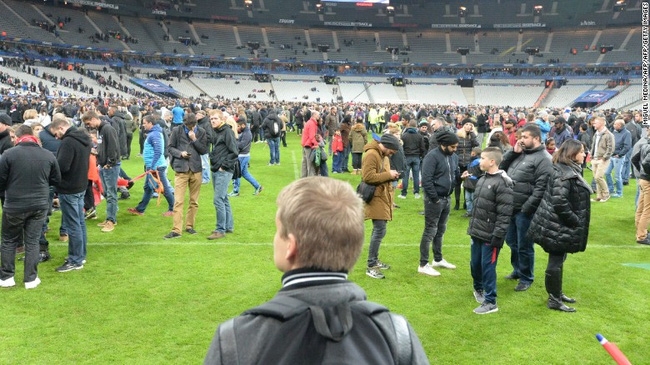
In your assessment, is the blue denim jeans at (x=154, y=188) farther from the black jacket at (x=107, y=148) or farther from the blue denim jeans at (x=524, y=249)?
the blue denim jeans at (x=524, y=249)

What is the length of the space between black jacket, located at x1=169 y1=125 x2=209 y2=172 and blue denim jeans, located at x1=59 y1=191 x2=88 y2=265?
1544mm

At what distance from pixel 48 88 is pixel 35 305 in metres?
41.4

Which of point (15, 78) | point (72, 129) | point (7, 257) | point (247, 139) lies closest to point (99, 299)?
point (7, 257)

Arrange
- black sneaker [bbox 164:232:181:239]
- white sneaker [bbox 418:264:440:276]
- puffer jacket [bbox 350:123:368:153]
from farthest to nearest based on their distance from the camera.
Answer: puffer jacket [bbox 350:123:368:153] → black sneaker [bbox 164:232:181:239] → white sneaker [bbox 418:264:440:276]

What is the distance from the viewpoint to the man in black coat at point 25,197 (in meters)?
5.79

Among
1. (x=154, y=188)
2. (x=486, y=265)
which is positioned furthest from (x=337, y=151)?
(x=486, y=265)

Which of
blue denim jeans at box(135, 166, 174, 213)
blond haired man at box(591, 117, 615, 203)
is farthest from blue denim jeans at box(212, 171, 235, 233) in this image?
blond haired man at box(591, 117, 615, 203)

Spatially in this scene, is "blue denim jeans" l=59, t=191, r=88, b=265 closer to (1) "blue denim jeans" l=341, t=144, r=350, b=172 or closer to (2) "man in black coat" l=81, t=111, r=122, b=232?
(2) "man in black coat" l=81, t=111, r=122, b=232

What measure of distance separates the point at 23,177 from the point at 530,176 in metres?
5.86

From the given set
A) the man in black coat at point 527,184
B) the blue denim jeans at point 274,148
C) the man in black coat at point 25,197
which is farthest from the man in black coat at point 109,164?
the blue denim jeans at point 274,148

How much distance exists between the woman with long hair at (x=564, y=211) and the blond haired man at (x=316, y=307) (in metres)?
4.38

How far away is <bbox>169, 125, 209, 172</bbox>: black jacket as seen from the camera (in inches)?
308

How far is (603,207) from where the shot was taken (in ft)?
36.7

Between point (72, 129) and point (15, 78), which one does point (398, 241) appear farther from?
point (15, 78)
